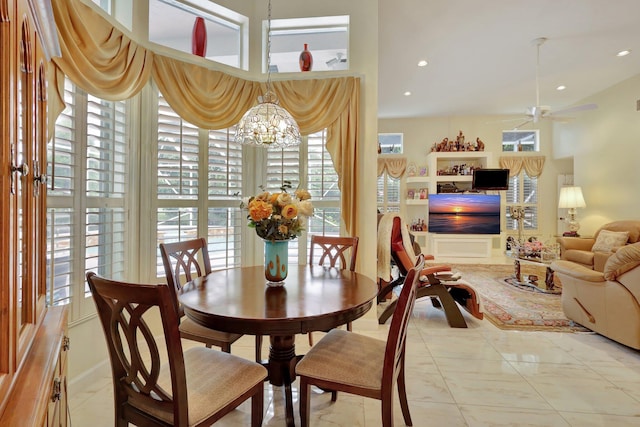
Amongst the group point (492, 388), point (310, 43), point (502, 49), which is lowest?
point (492, 388)

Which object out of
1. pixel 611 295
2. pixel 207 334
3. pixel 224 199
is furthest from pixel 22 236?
pixel 611 295

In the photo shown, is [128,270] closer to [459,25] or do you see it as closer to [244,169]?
[244,169]

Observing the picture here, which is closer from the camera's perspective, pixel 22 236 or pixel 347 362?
pixel 22 236

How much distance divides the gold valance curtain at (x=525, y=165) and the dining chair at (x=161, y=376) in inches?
314

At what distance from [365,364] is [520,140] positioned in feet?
27.0

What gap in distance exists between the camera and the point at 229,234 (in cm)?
307

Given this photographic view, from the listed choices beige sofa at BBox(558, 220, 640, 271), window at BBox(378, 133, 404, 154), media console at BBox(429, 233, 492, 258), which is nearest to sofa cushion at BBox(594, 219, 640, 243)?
beige sofa at BBox(558, 220, 640, 271)

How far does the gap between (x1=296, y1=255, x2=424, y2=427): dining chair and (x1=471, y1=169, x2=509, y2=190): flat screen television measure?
6275 mm

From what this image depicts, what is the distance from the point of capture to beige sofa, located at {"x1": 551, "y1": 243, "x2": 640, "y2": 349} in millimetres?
2447

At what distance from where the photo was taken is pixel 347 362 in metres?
1.51

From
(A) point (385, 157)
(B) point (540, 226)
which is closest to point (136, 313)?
(A) point (385, 157)

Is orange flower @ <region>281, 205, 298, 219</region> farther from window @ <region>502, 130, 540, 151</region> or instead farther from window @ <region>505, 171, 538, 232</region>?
window @ <region>502, 130, 540, 151</region>

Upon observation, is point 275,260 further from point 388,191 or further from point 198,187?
point 388,191

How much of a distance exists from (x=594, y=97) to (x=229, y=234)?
7434 mm
